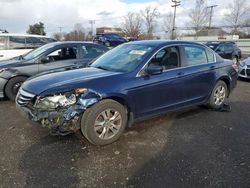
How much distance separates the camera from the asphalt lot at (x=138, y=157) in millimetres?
3199

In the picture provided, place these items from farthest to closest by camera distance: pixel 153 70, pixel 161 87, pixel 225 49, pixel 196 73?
1. pixel 225 49
2. pixel 196 73
3. pixel 161 87
4. pixel 153 70

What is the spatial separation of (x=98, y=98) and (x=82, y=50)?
3.93m

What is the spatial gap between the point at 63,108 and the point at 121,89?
0.93m

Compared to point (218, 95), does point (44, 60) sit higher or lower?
higher

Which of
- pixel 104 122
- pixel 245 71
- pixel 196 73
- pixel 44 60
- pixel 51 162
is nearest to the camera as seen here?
pixel 51 162

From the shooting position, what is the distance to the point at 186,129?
192 inches

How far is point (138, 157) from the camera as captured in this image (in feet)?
12.4

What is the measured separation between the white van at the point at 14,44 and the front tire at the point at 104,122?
837 cm

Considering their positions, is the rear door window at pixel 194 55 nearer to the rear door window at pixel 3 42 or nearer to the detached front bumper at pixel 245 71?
the detached front bumper at pixel 245 71

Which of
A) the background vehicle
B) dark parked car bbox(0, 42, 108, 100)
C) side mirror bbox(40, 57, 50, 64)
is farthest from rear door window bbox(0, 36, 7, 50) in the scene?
the background vehicle

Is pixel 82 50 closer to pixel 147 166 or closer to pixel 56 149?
pixel 56 149

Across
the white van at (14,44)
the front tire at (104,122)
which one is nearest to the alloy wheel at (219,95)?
the front tire at (104,122)

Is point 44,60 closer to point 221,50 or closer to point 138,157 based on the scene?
point 138,157

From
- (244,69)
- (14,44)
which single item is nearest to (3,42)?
(14,44)
